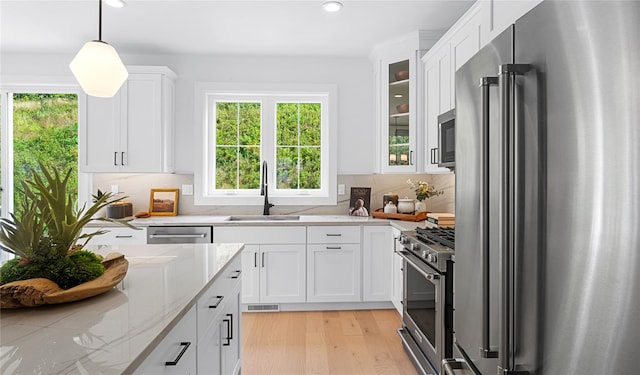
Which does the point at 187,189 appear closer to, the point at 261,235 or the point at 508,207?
the point at 261,235

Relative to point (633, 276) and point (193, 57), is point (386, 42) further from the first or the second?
point (633, 276)

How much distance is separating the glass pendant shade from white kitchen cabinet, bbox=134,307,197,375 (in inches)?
48.6

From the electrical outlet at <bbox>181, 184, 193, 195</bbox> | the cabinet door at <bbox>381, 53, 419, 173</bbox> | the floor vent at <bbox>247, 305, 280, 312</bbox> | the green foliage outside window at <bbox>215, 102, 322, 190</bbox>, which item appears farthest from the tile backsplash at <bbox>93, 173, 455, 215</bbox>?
the floor vent at <bbox>247, 305, 280, 312</bbox>

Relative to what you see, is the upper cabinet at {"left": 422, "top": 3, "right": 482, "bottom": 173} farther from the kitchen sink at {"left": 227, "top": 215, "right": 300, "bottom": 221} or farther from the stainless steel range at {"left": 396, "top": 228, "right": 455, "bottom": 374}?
the kitchen sink at {"left": 227, "top": 215, "right": 300, "bottom": 221}

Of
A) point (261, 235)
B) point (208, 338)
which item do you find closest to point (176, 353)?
point (208, 338)

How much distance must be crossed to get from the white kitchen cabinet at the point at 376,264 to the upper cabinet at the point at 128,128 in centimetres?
214

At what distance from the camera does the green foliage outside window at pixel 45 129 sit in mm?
3848

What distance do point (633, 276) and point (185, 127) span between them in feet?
12.6

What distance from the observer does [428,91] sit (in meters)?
3.19

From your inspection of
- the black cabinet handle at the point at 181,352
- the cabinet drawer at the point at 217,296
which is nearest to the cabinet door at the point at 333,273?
the cabinet drawer at the point at 217,296

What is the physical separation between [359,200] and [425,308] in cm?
166

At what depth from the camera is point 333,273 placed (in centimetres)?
341

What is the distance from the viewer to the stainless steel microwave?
228cm

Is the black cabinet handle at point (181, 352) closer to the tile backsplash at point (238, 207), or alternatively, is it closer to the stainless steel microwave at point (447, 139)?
the stainless steel microwave at point (447, 139)
